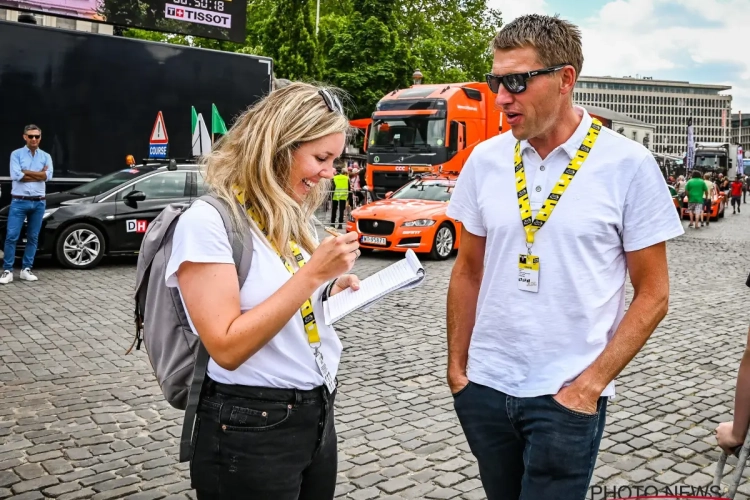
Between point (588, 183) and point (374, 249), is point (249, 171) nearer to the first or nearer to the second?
point (588, 183)

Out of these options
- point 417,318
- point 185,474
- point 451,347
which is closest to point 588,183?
point 451,347

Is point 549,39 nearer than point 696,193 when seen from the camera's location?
Yes

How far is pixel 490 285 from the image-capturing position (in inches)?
95.7

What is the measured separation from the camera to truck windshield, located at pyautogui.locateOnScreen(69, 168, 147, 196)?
12056 mm

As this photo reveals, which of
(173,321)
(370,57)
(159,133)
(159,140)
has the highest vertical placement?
(370,57)

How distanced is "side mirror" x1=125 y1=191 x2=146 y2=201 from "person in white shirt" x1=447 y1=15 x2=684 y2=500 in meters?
10.2

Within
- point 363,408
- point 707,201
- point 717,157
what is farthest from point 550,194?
point 717,157

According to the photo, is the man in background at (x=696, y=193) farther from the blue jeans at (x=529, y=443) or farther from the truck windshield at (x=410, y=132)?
the blue jeans at (x=529, y=443)

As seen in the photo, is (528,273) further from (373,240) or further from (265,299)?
(373,240)

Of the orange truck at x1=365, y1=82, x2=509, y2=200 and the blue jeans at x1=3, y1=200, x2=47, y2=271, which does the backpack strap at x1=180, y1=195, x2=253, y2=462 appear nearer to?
the blue jeans at x1=3, y1=200, x2=47, y2=271

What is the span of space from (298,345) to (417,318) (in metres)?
6.64

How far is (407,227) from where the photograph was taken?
13.5 metres

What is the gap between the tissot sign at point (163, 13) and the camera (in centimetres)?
1708

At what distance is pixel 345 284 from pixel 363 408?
328 centimetres
